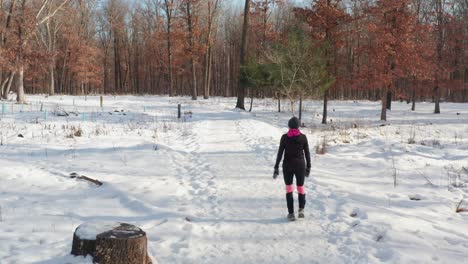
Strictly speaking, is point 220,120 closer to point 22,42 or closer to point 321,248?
point 22,42

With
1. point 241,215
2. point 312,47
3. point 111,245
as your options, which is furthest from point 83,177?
point 312,47

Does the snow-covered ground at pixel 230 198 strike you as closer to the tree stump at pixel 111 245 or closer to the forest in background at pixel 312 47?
the tree stump at pixel 111 245

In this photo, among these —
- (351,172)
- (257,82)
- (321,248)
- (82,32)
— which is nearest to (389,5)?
(257,82)

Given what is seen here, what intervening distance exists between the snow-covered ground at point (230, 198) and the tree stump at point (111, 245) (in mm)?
259

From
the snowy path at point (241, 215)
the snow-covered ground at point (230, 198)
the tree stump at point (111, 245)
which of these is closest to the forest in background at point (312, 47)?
the snow-covered ground at point (230, 198)

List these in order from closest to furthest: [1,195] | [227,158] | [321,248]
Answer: [321,248], [1,195], [227,158]

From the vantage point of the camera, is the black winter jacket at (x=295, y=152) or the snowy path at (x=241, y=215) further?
the black winter jacket at (x=295, y=152)

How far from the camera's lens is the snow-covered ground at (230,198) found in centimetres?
541

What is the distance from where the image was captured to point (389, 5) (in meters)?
23.3

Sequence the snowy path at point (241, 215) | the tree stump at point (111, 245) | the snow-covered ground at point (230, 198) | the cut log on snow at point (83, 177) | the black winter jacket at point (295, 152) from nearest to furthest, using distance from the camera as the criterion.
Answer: the tree stump at point (111, 245), the snowy path at point (241, 215), the snow-covered ground at point (230, 198), the black winter jacket at point (295, 152), the cut log on snow at point (83, 177)

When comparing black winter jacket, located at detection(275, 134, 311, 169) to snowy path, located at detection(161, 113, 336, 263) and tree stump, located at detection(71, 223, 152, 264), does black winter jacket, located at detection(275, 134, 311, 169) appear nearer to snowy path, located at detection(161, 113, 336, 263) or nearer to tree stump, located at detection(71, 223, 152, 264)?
snowy path, located at detection(161, 113, 336, 263)

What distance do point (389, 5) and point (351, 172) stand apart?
1717 centimetres

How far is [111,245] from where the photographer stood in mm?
4445

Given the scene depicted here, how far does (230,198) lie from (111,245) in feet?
11.7
